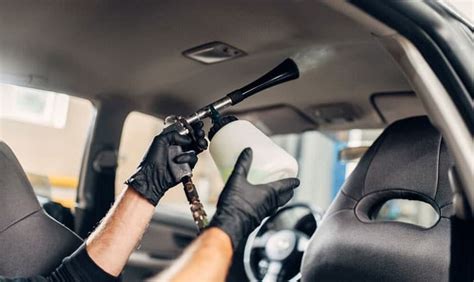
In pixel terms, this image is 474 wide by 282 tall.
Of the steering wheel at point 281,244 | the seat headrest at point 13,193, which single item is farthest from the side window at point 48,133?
the steering wheel at point 281,244

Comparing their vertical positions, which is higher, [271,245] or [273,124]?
[273,124]

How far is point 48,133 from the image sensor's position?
11.8 feet

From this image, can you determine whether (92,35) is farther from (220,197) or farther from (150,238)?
(150,238)

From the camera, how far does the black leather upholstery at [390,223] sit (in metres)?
1.53

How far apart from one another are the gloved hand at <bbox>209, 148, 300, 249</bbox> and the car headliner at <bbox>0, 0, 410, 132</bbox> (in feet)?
1.24

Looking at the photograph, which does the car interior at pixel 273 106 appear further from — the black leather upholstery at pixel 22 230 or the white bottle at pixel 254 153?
the white bottle at pixel 254 153

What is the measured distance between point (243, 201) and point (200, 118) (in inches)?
14.0

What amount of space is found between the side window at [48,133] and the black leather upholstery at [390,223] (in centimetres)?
83

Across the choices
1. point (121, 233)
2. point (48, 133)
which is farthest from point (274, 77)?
point (48, 133)

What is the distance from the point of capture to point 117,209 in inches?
64.1

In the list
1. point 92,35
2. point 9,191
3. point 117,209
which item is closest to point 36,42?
point 92,35

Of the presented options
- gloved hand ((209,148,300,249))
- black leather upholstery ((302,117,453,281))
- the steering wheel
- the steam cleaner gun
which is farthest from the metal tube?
the steering wheel

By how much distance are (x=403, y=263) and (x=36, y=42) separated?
109 cm

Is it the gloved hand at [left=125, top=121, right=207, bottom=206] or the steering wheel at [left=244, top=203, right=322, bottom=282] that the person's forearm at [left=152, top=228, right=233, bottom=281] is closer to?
the gloved hand at [left=125, top=121, right=207, bottom=206]
